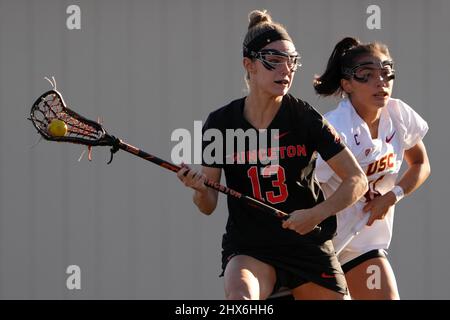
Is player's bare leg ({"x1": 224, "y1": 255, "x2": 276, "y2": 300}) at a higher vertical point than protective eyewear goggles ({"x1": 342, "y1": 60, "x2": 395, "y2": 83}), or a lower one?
lower

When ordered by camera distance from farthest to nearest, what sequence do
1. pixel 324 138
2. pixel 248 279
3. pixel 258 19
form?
pixel 258 19 < pixel 324 138 < pixel 248 279

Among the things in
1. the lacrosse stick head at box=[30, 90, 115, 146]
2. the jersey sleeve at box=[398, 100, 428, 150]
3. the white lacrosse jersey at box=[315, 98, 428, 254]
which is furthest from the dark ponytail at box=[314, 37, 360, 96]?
the lacrosse stick head at box=[30, 90, 115, 146]

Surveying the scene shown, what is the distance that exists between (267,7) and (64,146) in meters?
1.53

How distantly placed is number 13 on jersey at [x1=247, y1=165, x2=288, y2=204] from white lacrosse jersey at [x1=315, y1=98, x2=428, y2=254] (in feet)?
1.41

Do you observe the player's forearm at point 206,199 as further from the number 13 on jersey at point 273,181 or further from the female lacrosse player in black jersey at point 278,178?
the number 13 on jersey at point 273,181

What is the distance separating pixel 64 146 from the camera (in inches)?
279

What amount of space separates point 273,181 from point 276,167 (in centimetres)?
6

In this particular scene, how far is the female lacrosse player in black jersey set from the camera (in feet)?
15.8

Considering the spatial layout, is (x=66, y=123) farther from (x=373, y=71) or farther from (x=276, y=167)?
(x=373, y=71)

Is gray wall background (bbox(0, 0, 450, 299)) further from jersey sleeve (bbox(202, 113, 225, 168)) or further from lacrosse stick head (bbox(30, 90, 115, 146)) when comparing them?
lacrosse stick head (bbox(30, 90, 115, 146))

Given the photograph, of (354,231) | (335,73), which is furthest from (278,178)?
(335,73)

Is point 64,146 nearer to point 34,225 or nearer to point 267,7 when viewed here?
point 34,225

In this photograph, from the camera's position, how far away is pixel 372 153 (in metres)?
5.34

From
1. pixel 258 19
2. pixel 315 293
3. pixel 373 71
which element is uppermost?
pixel 258 19
